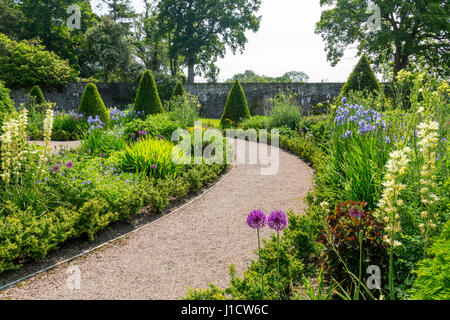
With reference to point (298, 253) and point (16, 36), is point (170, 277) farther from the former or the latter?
point (16, 36)

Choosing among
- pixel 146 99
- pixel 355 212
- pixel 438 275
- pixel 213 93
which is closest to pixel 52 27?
pixel 213 93

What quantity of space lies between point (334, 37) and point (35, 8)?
2715 centimetres

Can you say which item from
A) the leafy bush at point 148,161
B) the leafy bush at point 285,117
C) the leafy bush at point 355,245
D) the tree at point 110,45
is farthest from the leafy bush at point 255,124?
the tree at point 110,45

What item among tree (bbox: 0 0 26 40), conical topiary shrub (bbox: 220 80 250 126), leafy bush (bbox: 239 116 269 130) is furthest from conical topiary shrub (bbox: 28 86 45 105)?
tree (bbox: 0 0 26 40)

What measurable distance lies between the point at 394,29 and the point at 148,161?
20.3m

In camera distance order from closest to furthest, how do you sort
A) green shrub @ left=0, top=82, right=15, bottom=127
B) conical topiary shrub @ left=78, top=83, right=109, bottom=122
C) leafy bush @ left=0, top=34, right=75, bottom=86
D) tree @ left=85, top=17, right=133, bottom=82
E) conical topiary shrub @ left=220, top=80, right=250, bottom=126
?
1. green shrub @ left=0, top=82, right=15, bottom=127
2. conical topiary shrub @ left=78, top=83, right=109, bottom=122
3. conical topiary shrub @ left=220, top=80, right=250, bottom=126
4. leafy bush @ left=0, top=34, right=75, bottom=86
5. tree @ left=85, top=17, right=133, bottom=82

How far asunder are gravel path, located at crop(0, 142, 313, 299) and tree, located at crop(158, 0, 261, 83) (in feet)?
84.5

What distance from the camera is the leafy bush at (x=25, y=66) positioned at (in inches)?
810

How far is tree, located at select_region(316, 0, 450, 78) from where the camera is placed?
1706cm

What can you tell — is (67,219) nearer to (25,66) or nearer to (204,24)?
(25,66)

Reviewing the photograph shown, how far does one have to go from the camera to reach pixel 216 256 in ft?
11.2

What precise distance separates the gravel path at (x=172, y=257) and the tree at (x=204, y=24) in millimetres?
25746

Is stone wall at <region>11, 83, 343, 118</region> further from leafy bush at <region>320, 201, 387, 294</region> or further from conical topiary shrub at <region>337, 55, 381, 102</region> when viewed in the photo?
leafy bush at <region>320, 201, 387, 294</region>

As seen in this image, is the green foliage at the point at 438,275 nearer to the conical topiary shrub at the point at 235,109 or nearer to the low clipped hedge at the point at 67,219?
the low clipped hedge at the point at 67,219
